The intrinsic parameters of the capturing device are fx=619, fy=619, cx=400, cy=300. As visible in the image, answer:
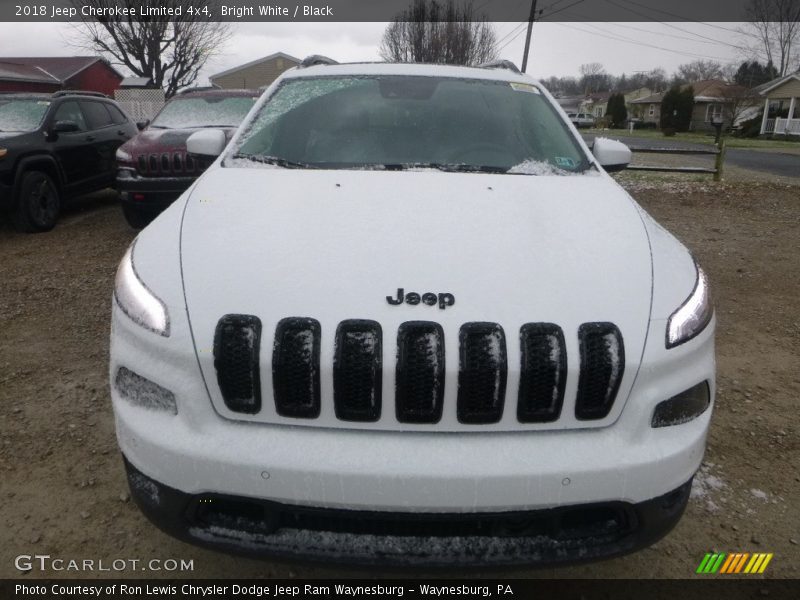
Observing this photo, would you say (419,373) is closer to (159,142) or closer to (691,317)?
(691,317)

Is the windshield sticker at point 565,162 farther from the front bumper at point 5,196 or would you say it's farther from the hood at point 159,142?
the front bumper at point 5,196

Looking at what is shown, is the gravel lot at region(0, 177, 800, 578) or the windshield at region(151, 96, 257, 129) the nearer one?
the gravel lot at region(0, 177, 800, 578)

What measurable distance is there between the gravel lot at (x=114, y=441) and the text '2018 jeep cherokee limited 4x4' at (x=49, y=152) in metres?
0.91

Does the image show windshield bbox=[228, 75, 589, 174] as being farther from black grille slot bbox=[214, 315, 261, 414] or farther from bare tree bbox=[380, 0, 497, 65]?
bare tree bbox=[380, 0, 497, 65]

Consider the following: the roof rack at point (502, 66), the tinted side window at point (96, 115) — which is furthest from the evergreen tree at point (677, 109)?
the roof rack at point (502, 66)

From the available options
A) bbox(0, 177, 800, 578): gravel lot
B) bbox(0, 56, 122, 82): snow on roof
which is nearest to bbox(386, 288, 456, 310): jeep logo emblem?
bbox(0, 177, 800, 578): gravel lot

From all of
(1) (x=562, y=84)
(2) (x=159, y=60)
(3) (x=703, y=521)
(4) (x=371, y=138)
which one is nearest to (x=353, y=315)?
(4) (x=371, y=138)

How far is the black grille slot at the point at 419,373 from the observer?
164 centimetres

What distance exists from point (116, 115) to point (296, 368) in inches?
351

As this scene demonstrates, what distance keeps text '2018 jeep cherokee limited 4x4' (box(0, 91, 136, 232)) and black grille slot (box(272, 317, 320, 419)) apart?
20.6ft

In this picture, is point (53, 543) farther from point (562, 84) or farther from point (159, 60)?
point (562, 84)

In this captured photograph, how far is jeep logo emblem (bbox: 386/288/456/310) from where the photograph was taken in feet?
5.67

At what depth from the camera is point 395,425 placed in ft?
5.53

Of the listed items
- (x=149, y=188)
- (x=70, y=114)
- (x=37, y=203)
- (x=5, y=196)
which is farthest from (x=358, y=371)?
(x=70, y=114)
